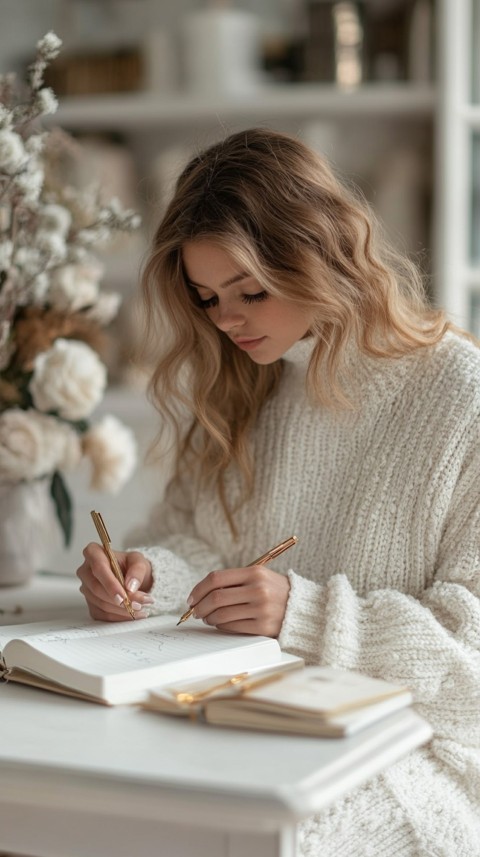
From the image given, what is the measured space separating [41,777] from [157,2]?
2727 millimetres

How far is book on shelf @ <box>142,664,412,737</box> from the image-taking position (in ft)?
2.96

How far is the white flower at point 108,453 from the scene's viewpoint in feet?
5.73

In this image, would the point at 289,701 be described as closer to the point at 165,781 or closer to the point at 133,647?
the point at 165,781

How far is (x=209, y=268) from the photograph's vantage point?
56.0 inches

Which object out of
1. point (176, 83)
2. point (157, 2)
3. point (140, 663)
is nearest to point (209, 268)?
point (140, 663)

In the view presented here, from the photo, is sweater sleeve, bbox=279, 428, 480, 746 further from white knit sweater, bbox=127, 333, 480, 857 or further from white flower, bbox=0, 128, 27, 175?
white flower, bbox=0, 128, 27, 175

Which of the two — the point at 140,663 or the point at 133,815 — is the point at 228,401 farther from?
the point at 133,815

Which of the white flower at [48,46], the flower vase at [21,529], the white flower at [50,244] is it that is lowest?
the flower vase at [21,529]

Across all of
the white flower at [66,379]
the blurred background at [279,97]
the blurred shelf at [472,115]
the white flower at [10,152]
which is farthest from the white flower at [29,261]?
the blurred shelf at [472,115]

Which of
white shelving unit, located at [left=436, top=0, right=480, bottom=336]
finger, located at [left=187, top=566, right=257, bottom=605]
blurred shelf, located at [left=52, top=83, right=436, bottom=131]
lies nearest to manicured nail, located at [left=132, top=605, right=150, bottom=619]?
finger, located at [left=187, top=566, right=257, bottom=605]

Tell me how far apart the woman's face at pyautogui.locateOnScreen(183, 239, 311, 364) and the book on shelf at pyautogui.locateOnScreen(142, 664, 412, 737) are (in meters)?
0.55

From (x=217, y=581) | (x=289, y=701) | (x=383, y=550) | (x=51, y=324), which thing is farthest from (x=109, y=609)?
(x=51, y=324)

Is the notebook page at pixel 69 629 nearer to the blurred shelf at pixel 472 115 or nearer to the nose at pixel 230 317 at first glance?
the nose at pixel 230 317

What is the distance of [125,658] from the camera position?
110cm
